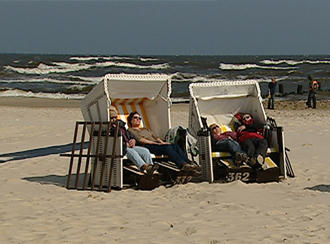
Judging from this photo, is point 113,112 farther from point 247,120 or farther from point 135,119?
point 247,120

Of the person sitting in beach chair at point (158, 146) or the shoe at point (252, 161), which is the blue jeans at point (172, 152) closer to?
the person sitting in beach chair at point (158, 146)

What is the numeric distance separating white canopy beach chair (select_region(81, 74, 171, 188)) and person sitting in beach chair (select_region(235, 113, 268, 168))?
1.05 meters

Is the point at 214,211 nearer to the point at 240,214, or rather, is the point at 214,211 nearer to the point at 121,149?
the point at 240,214

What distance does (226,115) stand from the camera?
920 cm

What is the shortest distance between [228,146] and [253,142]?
1.12 ft

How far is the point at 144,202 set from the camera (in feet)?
22.1

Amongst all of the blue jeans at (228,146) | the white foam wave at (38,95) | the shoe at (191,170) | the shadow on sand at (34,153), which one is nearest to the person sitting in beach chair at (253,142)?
the blue jeans at (228,146)

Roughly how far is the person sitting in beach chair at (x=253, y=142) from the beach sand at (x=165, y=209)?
345 mm

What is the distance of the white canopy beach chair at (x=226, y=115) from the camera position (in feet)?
25.8

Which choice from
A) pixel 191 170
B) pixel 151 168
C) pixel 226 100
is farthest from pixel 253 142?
pixel 151 168

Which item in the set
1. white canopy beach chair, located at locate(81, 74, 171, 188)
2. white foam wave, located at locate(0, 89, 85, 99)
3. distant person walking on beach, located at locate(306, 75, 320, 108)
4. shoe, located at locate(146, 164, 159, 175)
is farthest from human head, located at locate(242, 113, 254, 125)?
white foam wave, located at locate(0, 89, 85, 99)

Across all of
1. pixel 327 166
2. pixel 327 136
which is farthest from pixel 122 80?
pixel 327 136

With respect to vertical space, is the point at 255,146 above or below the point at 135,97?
below

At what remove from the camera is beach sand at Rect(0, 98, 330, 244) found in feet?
17.3
